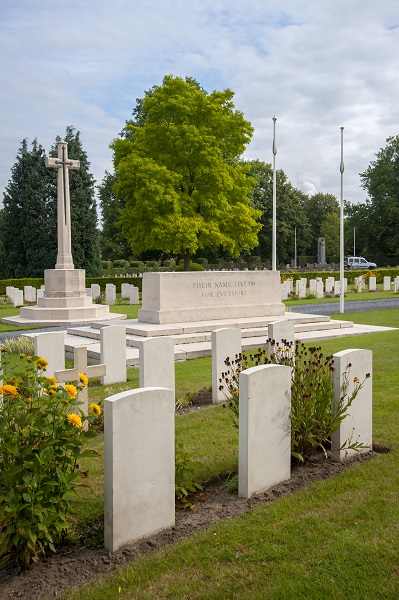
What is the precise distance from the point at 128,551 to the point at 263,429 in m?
1.33

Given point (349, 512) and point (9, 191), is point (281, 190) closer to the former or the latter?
point (9, 191)

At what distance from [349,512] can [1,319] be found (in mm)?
15761

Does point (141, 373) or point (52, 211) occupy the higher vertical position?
point (52, 211)

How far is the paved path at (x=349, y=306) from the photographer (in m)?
18.9

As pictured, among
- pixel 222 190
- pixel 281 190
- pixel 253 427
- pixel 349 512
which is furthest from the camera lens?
pixel 281 190

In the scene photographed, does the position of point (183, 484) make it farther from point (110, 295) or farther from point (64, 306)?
point (110, 295)

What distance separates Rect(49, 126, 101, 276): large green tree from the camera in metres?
33.7

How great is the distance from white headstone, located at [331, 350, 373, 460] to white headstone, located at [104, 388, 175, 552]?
172 centimetres

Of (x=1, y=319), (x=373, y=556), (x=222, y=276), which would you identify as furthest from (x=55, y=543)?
(x=1, y=319)

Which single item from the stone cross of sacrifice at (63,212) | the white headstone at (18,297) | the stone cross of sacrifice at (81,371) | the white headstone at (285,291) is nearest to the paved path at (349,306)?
the white headstone at (285,291)

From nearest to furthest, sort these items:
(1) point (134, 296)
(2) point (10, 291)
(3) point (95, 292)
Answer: (1) point (134, 296) → (2) point (10, 291) → (3) point (95, 292)

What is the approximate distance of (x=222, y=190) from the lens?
2698 cm

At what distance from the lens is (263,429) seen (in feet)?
13.6

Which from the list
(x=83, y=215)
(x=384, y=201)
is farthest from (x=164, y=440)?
(x=384, y=201)
